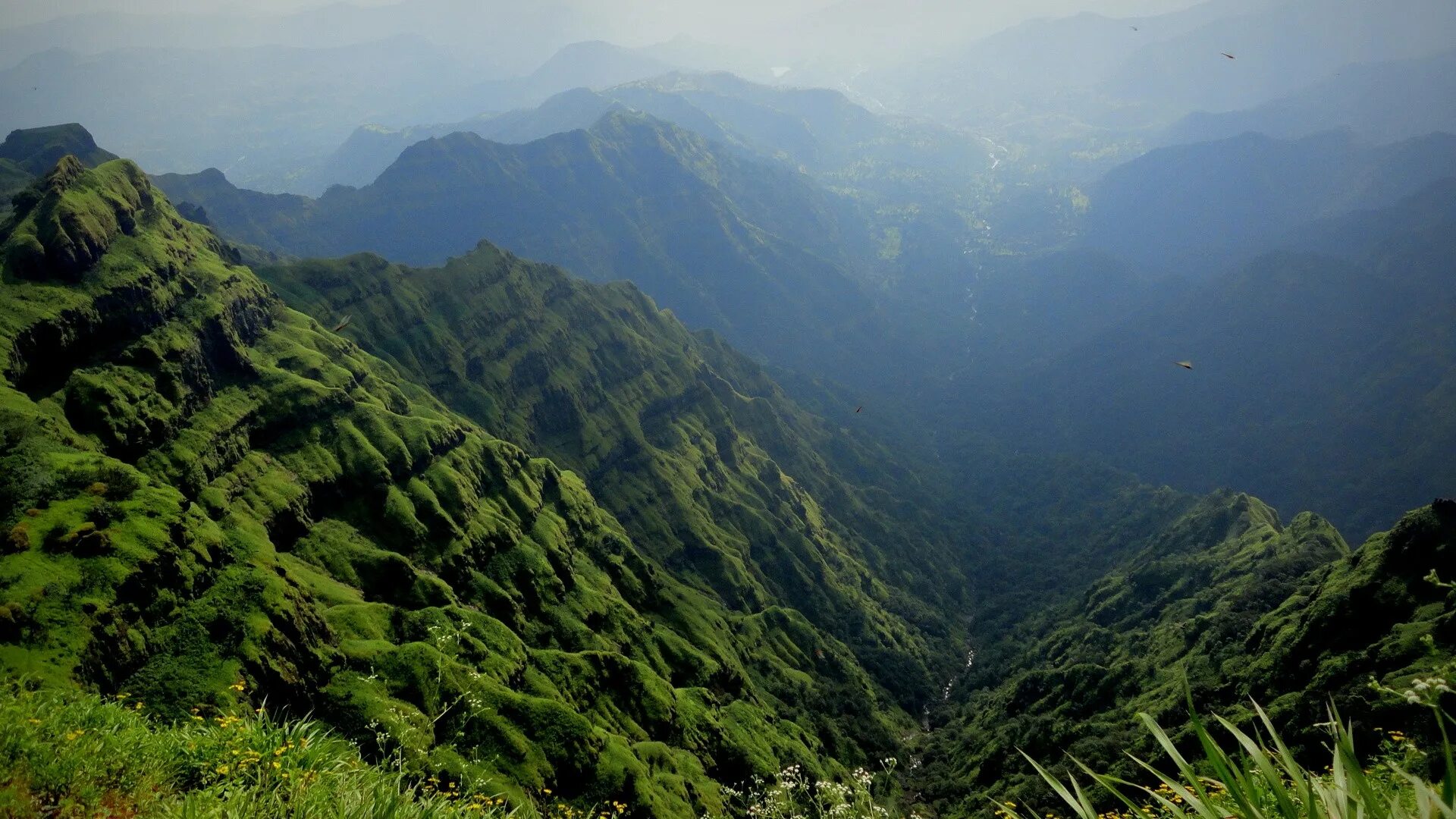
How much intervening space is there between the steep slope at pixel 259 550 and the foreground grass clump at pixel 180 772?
40.3m

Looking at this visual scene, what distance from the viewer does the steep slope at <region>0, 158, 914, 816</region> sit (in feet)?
294

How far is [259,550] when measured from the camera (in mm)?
119312

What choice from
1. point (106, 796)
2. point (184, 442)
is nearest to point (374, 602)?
point (184, 442)

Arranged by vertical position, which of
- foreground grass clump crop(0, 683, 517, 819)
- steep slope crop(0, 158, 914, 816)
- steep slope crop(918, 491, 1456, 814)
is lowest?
steep slope crop(918, 491, 1456, 814)

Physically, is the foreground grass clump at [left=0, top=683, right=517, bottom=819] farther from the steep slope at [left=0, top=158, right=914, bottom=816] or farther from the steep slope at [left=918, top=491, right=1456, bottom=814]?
the steep slope at [left=918, top=491, right=1456, bottom=814]

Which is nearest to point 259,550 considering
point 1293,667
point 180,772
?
point 180,772

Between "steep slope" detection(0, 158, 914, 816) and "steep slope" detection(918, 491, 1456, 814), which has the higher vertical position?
"steep slope" detection(0, 158, 914, 816)

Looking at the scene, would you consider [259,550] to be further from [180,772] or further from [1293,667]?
[1293,667]

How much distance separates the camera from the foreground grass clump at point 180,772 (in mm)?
15812

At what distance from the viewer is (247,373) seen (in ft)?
569

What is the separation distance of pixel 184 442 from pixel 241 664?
72.6 m

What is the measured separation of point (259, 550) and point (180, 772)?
4731 inches

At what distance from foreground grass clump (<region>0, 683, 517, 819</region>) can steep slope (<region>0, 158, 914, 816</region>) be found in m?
40.3

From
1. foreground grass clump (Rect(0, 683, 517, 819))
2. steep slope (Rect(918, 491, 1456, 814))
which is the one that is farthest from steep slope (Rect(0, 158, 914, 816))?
steep slope (Rect(918, 491, 1456, 814))
